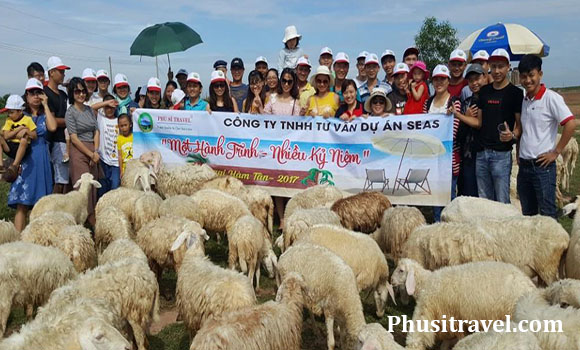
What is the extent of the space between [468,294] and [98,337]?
3028mm

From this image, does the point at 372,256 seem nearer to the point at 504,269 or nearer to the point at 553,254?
the point at 504,269

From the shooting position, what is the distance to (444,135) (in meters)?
7.40

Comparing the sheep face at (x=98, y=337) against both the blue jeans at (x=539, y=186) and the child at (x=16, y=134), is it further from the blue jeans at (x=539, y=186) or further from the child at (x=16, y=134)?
the child at (x=16, y=134)

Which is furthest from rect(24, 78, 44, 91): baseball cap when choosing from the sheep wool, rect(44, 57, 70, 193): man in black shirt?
the sheep wool

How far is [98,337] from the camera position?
10.9ft

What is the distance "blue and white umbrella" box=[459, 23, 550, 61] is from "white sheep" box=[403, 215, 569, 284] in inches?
388

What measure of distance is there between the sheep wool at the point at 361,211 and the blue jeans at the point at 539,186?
1.91 m

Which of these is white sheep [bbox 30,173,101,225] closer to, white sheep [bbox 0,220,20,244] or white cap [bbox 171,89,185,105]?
white sheep [bbox 0,220,20,244]

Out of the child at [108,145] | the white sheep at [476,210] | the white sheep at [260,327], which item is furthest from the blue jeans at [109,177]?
the white sheep at [476,210]

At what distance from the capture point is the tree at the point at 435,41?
41.9 metres

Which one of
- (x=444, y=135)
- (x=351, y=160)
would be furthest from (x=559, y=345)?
(x=351, y=160)

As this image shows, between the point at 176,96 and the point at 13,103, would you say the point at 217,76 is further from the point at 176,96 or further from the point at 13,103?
the point at 13,103

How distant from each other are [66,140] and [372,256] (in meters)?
6.04

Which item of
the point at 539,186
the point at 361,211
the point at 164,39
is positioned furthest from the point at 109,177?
the point at 539,186
